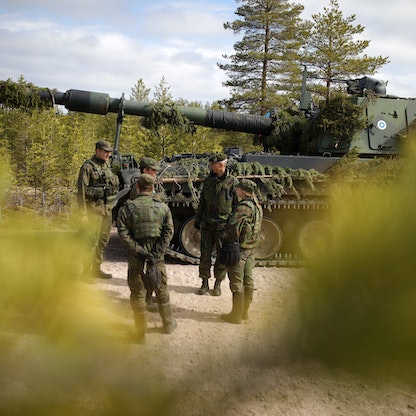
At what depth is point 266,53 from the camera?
2223cm

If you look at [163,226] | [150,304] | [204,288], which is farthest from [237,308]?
[163,226]

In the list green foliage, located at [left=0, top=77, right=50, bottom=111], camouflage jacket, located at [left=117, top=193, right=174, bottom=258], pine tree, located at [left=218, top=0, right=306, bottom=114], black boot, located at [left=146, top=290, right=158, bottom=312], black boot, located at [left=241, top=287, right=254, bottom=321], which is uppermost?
pine tree, located at [left=218, top=0, right=306, bottom=114]

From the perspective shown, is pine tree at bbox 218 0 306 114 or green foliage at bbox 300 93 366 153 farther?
pine tree at bbox 218 0 306 114

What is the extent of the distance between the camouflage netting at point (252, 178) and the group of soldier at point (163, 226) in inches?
57.0

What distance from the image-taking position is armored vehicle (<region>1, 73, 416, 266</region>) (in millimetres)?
7789

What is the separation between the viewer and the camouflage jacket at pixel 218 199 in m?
6.08

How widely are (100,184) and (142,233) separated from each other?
2.17 meters

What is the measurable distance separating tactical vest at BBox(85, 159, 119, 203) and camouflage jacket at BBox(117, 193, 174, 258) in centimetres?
193

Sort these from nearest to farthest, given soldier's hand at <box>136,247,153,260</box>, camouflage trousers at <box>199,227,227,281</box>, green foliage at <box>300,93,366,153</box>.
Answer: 1. soldier's hand at <box>136,247,153,260</box>
2. camouflage trousers at <box>199,227,227,281</box>
3. green foliage at <box>300,93,366,153</box>

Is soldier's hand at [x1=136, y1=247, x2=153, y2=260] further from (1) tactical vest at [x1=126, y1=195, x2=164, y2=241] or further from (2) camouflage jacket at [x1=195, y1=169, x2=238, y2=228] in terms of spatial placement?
(2) camouflage jacket at [x1=195, y1=169, x2=238, y2=228]

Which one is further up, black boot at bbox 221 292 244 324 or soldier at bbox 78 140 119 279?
soldier at bbox 78 140 119 279

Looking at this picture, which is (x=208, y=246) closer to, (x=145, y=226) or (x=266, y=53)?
(x=145, y=226)

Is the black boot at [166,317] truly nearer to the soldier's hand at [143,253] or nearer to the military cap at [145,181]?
the soldier's hand at [143,253]

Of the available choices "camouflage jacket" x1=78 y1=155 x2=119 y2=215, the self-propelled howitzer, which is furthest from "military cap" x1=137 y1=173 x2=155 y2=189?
the self-propelled howitzer
